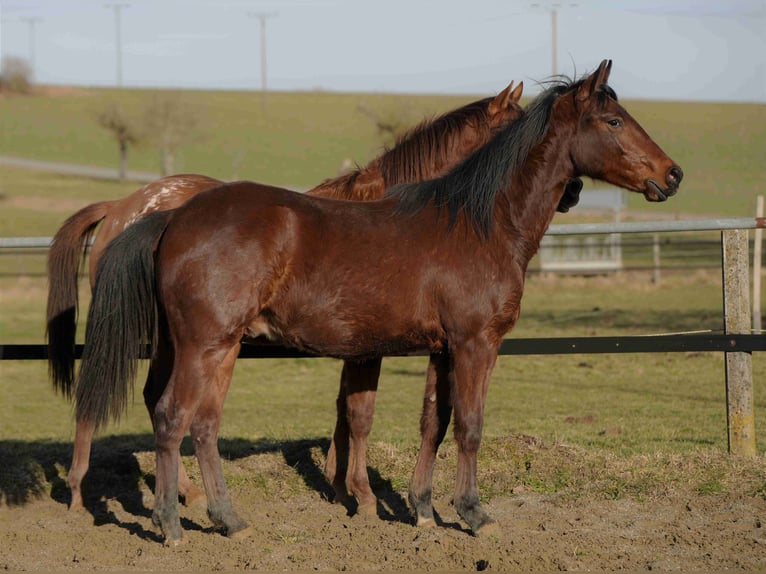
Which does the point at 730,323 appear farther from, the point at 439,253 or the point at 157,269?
the point at 157,269

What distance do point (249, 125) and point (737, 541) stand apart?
216 feet

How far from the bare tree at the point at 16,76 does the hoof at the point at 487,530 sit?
268 feet

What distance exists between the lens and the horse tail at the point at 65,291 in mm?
5945

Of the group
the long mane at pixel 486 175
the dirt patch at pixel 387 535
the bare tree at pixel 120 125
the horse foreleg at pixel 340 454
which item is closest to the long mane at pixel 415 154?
the long mane at pixel 486 175

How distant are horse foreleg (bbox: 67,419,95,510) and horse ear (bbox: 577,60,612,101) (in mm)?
3593

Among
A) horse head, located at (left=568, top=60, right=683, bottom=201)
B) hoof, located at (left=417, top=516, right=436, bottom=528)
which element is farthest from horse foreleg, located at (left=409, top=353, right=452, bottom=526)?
horse head, located at (left=568, top=60, right=683, bottom=201)

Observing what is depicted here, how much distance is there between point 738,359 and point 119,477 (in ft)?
14.6

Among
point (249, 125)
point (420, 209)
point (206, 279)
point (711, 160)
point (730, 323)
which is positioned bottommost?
point (730, 323)

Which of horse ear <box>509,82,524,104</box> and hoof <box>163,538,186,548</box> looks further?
horse ear <box>509,82,524,104</box>

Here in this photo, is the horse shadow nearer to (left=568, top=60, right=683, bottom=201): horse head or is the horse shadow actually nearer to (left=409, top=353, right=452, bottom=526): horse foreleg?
(left=409, top=353, right=452, bottom=526): horse foreleg

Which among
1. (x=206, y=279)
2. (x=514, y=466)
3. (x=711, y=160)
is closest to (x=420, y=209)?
(x=206, y=279)

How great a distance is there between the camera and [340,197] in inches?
241

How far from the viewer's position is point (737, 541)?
4.59 metres

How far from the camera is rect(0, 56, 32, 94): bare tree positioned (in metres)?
77.2
